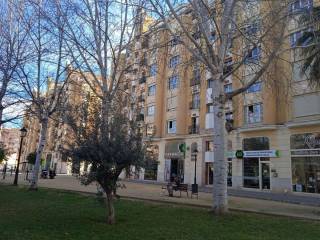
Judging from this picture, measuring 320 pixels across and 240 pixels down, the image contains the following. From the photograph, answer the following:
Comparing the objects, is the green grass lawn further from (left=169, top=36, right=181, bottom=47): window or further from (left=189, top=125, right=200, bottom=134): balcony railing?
(left=189, top=125, right=200, bottom=134): balcony railing

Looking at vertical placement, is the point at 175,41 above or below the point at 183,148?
above

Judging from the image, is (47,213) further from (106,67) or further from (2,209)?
(106,67)

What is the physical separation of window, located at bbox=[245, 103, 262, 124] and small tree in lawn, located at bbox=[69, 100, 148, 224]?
74.9 ft

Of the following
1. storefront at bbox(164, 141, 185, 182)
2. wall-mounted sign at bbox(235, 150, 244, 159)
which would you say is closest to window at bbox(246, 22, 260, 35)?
wall-mounted sign at bbox(235, 150, 244, 159)

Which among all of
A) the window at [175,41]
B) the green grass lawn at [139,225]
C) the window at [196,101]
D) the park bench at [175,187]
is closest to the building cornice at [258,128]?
the window at [196,101]

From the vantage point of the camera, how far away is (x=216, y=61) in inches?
513

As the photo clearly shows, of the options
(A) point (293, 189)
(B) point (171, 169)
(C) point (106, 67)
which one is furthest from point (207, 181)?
(C) point (106, 67)

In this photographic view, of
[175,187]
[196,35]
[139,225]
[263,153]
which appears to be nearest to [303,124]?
[263,153]

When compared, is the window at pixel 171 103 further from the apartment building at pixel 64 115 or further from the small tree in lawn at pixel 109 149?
the small tree in lawn at pixel 109 149

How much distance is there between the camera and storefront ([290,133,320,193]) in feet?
86.9

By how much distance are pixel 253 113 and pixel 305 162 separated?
6180 mm

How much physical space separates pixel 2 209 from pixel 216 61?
847 cm

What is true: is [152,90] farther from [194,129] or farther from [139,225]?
[139,225]

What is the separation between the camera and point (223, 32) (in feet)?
41.7
